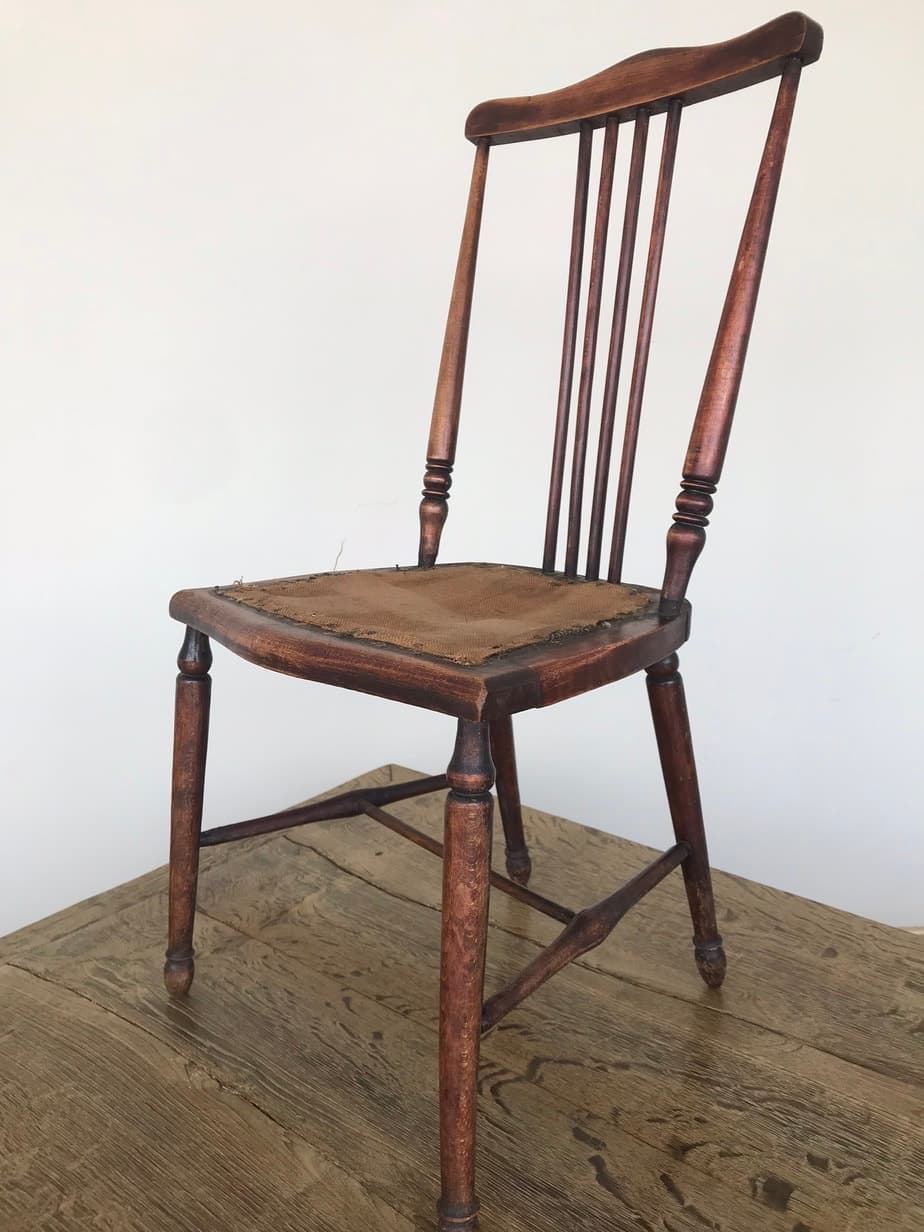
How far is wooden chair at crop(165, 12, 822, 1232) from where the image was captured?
752 millimetres

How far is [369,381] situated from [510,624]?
109 cm

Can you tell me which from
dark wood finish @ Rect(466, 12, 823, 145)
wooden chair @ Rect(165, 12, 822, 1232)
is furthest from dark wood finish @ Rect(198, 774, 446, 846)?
dark wood finish @ Rect(466, 12, 823, 145)

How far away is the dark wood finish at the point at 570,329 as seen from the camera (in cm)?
115

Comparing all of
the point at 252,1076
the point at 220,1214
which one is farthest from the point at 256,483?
the point at 220,1214

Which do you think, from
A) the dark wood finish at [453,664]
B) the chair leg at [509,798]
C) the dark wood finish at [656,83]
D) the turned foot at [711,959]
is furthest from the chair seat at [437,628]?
the dark wood finish at [656,83]

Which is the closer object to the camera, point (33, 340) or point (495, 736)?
point (495, 736)

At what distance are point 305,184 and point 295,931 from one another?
123cm

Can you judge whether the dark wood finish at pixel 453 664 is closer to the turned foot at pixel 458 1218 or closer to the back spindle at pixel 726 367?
the back spindle at pixel 726 367

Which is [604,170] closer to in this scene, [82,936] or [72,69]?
[72,69]

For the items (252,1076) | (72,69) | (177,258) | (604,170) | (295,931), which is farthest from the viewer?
(177,258)

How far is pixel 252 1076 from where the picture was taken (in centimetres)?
98

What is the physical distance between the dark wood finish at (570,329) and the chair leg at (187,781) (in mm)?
405

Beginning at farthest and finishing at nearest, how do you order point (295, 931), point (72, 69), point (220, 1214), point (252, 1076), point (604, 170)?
point (72, 69)
point (295, 931)
point (604, 170)
point (252, 1076)
point (220, 1214)

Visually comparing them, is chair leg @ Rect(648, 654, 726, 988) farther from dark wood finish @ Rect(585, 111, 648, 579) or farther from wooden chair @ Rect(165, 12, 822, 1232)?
dark wood finish @ Rect(585, 111, 648, 579)
